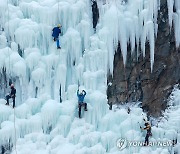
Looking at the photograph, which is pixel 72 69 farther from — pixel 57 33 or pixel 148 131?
pixel 148 131

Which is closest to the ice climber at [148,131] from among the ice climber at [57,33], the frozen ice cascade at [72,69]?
the frozen ice cascade at [72,69]

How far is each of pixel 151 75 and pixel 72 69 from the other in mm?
2633

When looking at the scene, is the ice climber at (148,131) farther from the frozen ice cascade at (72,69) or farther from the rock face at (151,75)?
the rock face at (151,75)

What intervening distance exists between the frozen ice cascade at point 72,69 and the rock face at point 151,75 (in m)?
0.23

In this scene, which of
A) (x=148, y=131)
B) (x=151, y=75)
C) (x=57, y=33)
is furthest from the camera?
(x=151, y=75)

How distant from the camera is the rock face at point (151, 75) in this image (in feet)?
51.8

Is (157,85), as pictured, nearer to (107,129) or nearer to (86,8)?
(107,129)

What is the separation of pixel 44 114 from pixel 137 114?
123 inches

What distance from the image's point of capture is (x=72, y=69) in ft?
51.5

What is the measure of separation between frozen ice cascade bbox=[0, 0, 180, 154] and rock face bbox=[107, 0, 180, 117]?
233 millimetres

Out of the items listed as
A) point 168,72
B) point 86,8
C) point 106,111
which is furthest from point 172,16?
point 106,111

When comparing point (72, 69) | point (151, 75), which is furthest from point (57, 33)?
point (151, 75)

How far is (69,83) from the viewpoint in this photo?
15.6m

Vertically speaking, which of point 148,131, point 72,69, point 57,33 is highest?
point 57,33
